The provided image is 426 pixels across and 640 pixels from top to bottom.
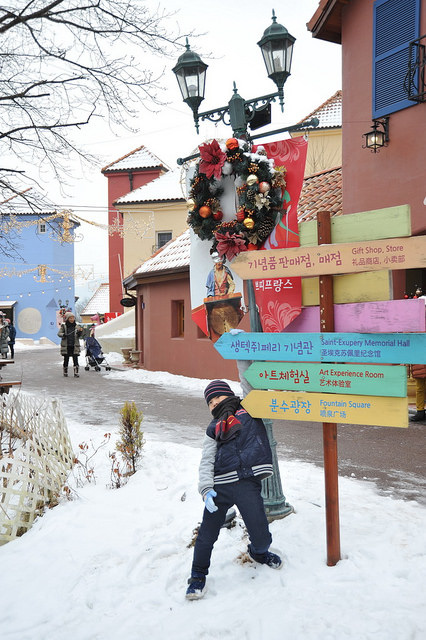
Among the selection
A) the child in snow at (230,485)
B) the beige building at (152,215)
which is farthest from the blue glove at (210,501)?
the beige building at (152,215)

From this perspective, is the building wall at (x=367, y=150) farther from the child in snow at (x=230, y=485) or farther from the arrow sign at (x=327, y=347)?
the child in snow at (x=230, y=485)

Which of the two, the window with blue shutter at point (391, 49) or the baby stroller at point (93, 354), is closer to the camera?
the window with blue shutter at point (391, 49)

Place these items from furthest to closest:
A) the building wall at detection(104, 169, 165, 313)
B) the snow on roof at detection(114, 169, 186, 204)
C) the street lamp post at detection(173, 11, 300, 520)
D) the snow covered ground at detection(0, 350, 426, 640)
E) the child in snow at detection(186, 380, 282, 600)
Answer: the building wall at detection(104, 169, 165, 313), the snow on roof at detection(114, 169, 186, 204), the street lamp post at detection(173, 11, 300, 520), the child in snow at detection(186, 380, 282, 600), the snow covered ground at detection(0, 350, 426, 640)

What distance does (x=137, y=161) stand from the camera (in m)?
33.0

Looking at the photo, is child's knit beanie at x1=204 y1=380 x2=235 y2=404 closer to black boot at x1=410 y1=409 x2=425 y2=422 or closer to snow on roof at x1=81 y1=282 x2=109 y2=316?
black boot at x1=410 y1=409 x2=425 y2=422

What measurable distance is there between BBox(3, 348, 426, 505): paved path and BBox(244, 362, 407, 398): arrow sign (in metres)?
2.16

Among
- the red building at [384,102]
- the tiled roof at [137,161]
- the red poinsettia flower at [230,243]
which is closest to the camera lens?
the red poinsettia flower at [230,243]

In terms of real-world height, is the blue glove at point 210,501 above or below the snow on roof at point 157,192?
below

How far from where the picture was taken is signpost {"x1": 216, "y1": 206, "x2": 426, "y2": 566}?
340 centimetres

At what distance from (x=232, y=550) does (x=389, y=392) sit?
5.77 feet

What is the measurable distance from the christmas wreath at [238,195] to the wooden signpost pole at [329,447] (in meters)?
0.64

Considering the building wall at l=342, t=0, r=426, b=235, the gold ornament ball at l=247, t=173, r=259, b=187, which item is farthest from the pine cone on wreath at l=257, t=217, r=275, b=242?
the building wall at l=342, t=0, r=426, b=235

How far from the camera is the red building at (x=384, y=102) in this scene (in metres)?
9.11

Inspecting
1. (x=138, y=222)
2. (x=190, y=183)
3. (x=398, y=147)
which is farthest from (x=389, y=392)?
(x=138, y=222)
